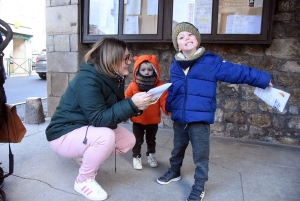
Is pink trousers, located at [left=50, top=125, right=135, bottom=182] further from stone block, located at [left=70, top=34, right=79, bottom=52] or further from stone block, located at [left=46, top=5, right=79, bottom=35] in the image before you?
stone block, located at [left=46, top=5, right=79, bottom=35]

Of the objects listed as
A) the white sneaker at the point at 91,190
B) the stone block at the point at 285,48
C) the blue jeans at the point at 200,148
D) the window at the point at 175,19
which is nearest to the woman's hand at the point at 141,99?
the blue jeans at the point at 200,148

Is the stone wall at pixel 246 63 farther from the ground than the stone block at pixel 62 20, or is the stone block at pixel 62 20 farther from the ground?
the stone block at pixel 62 20

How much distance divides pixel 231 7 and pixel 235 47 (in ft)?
1.68

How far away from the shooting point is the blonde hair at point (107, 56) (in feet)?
6.74

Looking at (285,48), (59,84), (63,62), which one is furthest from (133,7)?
(285,48)

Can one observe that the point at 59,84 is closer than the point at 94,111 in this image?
No

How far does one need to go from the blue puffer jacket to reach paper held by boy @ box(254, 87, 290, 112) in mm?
81

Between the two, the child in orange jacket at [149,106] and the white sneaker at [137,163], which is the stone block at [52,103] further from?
the white sneaker at [137,163]

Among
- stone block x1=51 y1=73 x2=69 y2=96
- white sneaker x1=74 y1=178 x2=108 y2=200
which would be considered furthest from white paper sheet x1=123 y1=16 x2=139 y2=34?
white sneaker x1=74 y1=178 x2=108 y2=200

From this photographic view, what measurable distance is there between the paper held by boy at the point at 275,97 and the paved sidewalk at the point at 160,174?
781 millimetres

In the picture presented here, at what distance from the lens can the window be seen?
333 centimetres

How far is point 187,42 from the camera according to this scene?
6.81 ft

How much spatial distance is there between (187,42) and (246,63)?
1778 millimetres

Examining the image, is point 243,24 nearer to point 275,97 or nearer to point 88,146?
point 275,97
